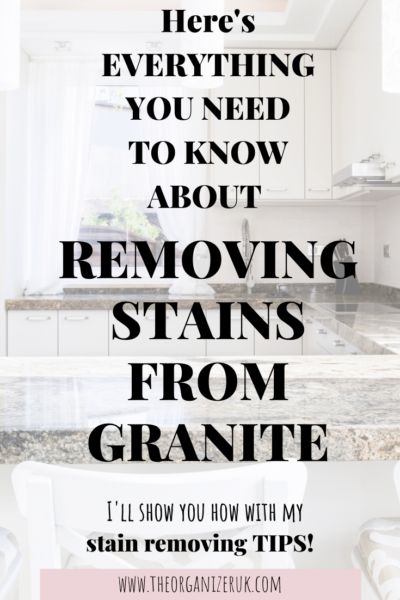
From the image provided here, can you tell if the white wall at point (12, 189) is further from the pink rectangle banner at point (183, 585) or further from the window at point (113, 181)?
the pink rectangle banner at point (183, 585)

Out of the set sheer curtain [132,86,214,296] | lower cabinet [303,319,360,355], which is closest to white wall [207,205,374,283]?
sheer curtain [132,86,214,296]

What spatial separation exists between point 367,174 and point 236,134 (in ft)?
4.57

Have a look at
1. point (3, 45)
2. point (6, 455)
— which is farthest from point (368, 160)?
point (6, 455)

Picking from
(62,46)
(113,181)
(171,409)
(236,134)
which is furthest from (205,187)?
(171,409)

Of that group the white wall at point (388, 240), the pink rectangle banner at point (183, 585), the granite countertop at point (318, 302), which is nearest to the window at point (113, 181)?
the granite countertop at point (318, 302)

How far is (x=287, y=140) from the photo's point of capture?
4.47 m

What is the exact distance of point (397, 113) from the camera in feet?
10.5

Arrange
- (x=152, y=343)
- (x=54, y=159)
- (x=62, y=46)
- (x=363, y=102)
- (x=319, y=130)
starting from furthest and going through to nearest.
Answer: (x=54, y=159) < (x=319, y=130) < (x=62, y=46) < (x=152, y=343) < (x=363, y=102)

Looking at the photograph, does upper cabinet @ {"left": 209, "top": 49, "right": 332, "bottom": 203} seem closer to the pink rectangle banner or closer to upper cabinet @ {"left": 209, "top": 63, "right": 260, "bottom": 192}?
upper cabinet @ {"left": 209, "top": 63, "right": 260, "bottom": 192}

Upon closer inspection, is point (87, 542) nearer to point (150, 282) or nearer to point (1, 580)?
point (1, 580)

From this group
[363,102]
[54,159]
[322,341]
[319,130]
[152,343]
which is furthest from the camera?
[54,159]

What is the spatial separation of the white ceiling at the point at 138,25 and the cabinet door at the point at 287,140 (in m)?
0.25

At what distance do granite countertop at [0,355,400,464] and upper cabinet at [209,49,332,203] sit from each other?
2979mm

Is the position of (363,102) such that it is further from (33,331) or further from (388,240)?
(33,331)
